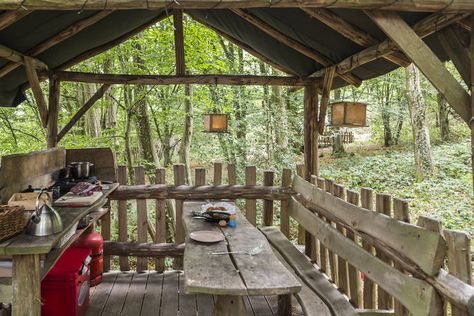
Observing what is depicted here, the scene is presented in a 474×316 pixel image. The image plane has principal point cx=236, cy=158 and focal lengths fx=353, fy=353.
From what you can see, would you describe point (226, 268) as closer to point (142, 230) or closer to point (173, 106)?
point (142, 230)

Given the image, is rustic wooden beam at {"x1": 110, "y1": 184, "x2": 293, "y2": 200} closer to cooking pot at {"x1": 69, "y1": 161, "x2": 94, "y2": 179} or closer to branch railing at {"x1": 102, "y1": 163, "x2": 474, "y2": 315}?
branch railing at {"x1": 102, "y1": 163, "x2": 474, "y2": 315}

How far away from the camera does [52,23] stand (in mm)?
3422

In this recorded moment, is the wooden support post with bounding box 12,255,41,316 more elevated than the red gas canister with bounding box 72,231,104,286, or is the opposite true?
the wooden support post with bounding box 12,255,41,316

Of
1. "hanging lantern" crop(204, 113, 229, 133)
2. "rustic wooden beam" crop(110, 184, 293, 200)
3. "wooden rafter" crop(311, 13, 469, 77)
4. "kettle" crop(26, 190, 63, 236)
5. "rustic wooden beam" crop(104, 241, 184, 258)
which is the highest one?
"wooden rafter" crop(311, 13, 469, 77)

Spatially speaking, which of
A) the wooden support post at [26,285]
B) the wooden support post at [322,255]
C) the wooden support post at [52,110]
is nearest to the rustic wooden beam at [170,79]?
the wooden support post at [52,110]

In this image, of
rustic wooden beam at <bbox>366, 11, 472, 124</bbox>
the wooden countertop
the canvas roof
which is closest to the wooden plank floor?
the wooden countertop

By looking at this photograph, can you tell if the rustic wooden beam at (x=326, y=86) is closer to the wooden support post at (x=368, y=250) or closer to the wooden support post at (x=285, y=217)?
the wooden support post at (x=285, y=217)

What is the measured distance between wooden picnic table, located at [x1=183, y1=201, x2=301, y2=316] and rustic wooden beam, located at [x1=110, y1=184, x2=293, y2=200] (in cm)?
160

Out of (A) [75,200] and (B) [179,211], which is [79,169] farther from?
(B) [179,211]

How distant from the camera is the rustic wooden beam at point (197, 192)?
414 centimetres

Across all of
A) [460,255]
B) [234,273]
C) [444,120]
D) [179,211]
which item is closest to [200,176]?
[179,211]

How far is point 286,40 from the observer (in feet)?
13.5

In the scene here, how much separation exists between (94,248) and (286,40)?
312cm

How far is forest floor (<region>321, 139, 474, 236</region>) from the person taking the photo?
23.8 ft
